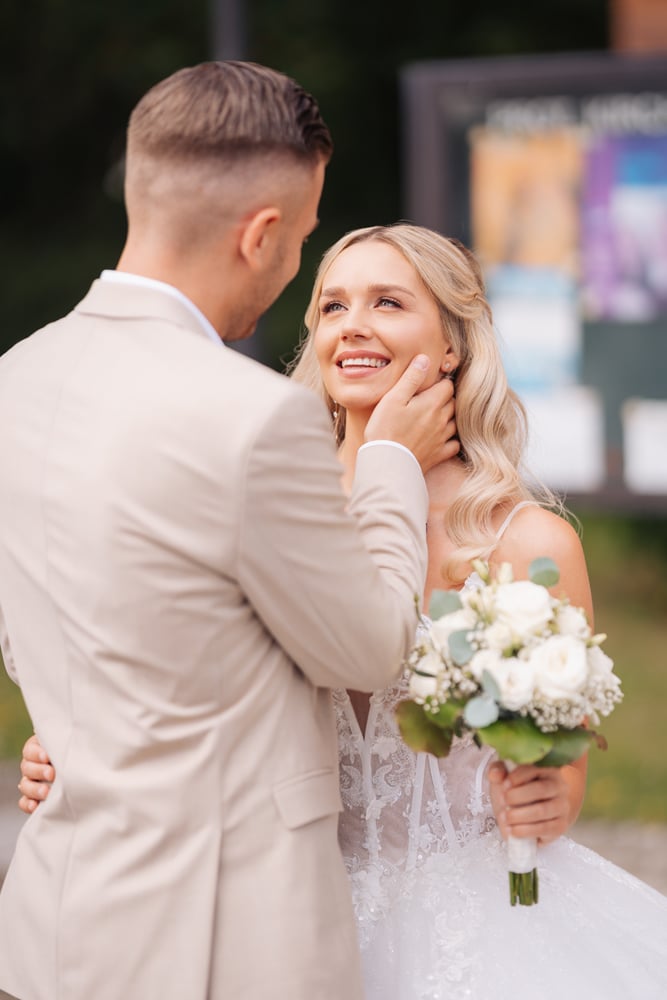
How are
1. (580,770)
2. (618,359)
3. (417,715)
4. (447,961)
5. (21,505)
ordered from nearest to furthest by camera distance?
1. (21,505)
2. (417,715)
3. (447,961)
4. (580,770)
5. (618,359)

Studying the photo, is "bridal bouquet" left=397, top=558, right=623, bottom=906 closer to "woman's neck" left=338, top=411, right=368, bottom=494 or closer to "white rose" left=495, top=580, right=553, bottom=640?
"white rose" left=495, top=580, right=553, bottom=640

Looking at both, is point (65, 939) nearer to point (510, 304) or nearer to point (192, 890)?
point (192, 890)

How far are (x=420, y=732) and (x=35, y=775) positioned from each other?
2.25ft

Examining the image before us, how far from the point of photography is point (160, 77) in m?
14.4

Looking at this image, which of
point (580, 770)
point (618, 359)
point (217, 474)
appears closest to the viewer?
point (217, 474)

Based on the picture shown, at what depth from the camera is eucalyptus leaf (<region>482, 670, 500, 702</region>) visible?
2.30m

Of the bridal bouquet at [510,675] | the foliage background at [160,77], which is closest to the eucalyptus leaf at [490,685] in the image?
the bridal bouquet at [510,675]

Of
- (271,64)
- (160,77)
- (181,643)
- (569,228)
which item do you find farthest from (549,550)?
(160,77)

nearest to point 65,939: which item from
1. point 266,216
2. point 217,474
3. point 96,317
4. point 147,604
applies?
point 147,604

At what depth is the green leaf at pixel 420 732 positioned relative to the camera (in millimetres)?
2422

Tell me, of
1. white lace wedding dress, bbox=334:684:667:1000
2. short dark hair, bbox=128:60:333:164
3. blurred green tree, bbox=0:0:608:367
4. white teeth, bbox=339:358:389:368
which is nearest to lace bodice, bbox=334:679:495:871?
white lace wedding dress, bbox=334:684:667:1000

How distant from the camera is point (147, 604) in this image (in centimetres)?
210

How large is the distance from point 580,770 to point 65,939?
1.20 meters

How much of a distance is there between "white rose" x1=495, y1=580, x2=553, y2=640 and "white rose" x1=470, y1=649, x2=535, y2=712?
0.05 metres
